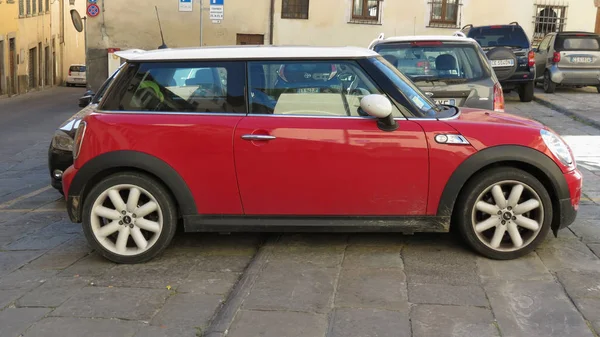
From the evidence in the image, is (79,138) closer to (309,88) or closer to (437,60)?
(309,88)

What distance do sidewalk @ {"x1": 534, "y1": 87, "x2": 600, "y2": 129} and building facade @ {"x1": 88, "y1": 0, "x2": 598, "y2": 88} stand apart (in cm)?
519

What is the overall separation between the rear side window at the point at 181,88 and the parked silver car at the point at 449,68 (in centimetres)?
366

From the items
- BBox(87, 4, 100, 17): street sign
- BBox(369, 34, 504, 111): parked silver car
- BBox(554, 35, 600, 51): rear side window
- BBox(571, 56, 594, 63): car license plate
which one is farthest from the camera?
BBox(87, 4, 100, 17): street sign

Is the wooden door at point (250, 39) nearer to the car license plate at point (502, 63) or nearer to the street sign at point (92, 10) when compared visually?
the street sign at point (92, 10)

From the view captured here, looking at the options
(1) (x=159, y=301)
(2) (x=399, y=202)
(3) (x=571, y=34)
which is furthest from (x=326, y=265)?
(3) (x=571, y=34)

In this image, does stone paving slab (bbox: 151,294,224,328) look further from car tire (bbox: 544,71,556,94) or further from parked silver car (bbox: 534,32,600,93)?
car tire (bbox: 544,71,556,94)

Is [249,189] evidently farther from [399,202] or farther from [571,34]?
[571,34]

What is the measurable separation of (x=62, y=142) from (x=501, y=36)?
14.8 metres

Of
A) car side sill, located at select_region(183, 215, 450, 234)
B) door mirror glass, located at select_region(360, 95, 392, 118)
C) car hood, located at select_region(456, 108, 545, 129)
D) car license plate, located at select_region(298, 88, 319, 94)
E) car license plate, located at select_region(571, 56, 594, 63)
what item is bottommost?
car side sill, located at select_region(183, 215, 450, 234)

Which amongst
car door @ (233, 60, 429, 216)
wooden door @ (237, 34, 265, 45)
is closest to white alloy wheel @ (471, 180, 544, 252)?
car door @ (233, 60, 429, 216)

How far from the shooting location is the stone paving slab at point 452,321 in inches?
173

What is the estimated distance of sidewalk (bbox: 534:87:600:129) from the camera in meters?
15.7

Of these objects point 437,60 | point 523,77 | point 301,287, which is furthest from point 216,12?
point 301,287

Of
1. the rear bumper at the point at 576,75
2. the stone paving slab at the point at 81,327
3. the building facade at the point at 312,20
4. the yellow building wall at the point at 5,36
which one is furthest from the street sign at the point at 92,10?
the stone paving slab at the point at 81,327
